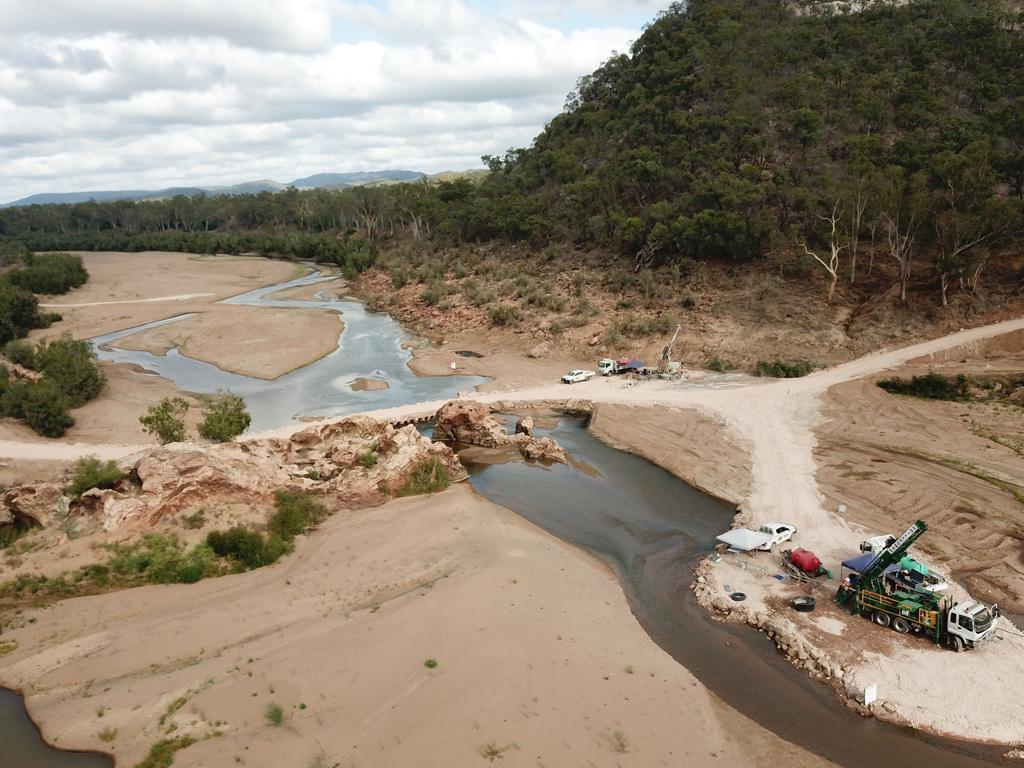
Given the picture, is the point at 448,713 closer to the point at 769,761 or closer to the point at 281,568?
the point at 769,761

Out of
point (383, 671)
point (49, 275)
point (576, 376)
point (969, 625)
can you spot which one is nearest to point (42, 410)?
point (383, 671)

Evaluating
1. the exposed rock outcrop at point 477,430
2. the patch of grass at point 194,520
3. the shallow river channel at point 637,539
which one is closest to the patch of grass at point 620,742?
the shallow river channel at point 637,539

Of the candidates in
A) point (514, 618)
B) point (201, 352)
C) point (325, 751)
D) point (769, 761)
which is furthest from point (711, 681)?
point (201, 352)

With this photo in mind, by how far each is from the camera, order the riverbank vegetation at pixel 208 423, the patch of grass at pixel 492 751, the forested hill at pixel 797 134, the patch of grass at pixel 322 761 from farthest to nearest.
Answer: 1. the forested hill at pixel 797 134
2. the riverbank vegetation at pixel 208 423
3. the patch of grass at pixel 492 751
4. the patch of grass at pixel 322 761

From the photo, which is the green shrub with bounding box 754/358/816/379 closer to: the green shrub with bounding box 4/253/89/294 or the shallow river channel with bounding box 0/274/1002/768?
the shallow river channel with bounding box 0/274/1002/768

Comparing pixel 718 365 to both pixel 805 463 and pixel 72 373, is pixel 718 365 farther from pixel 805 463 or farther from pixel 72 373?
pixel 72 373

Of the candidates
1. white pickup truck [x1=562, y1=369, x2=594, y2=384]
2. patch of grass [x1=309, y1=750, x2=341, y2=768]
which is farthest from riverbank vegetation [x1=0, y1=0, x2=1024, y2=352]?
patch of grass [x1=309, y1=750, x2=341, y2=768]

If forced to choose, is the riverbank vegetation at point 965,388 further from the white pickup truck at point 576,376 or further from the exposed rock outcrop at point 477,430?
the exposed rock outcrop at point 477,430
